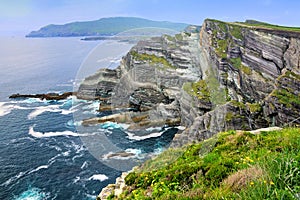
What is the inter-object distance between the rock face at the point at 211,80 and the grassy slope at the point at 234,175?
14761 millimetres

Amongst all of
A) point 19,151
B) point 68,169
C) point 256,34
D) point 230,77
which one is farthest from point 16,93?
point 256,34

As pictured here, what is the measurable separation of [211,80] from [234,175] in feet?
130

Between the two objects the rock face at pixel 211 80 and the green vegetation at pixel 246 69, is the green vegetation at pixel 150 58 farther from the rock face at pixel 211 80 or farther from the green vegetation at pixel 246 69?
the green vegetation at pixel 246 69

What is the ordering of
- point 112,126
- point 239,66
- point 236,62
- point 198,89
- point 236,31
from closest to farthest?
point 239,66
point 236,62
point 198,89
point 236,31
point 112,126

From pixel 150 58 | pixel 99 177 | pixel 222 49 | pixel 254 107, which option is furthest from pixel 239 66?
pixel 150 58

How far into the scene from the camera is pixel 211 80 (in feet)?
148

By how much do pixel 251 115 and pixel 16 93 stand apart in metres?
60.9

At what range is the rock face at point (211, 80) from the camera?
95.0ft

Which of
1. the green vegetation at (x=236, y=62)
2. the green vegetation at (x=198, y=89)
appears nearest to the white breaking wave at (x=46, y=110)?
the green vegetation at (x=198, y=89)

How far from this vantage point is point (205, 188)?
6.97m

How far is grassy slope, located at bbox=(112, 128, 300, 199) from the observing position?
222 inches

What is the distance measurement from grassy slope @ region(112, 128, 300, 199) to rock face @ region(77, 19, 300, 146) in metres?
14.8

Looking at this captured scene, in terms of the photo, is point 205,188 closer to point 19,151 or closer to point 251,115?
point 251,115

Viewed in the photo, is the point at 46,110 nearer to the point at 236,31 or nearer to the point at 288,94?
the point at 236,31
